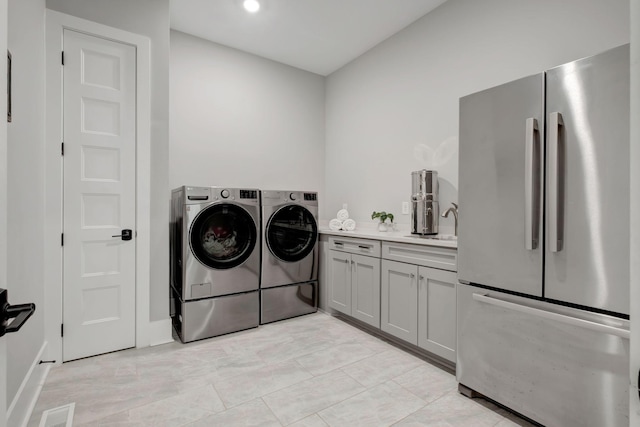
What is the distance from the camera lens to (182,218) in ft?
9.25

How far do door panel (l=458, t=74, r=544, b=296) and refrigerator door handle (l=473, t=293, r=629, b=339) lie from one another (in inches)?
3.2

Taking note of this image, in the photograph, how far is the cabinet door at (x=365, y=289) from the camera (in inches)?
113

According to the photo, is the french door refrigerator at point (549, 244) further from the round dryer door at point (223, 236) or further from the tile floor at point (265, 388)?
the round dryer door at point (223, 236)

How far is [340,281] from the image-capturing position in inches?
131

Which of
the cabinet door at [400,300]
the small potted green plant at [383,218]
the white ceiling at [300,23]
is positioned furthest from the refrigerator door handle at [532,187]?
the white ceiling at [300,23]

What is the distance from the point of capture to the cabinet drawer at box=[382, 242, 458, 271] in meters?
2.26

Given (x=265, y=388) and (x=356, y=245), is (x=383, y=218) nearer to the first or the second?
(x=356, y=245)

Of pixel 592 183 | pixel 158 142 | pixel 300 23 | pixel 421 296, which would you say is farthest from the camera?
pixel 300 23

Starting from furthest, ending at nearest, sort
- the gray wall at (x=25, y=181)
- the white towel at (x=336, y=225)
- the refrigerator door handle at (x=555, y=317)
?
the white towel at (x=336, y=225)
the gray wall at (x=25, y=181)
the refrigerator door handle at (x=555, y=317)

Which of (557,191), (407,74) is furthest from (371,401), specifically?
(407,74)

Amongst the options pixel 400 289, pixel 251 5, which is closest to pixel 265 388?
pixel 400 289

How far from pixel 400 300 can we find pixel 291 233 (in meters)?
1.36

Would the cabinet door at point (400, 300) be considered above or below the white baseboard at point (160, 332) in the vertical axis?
above
